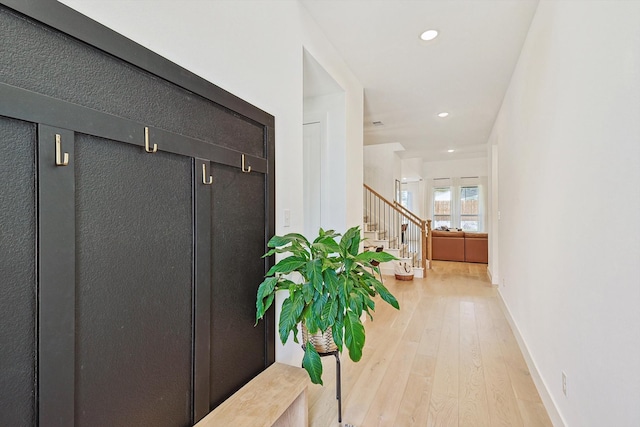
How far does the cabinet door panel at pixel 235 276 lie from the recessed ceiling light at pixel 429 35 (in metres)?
1.99

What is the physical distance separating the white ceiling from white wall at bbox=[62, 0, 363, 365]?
0.31 metres

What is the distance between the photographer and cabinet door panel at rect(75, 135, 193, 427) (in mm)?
946

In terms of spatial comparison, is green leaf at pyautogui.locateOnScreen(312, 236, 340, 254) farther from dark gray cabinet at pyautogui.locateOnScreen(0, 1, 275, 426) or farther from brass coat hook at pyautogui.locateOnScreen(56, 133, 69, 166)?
brass coat hook at pyautogui.locateOnScreen(56, 133, 69, 166)

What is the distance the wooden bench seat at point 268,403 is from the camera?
4.12 feet

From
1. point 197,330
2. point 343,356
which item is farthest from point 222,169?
point 343,356

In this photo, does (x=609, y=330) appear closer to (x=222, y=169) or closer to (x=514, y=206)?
(x=222, y=169)

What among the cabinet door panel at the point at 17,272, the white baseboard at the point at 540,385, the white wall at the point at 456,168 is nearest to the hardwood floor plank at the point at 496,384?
the white baseboard at the point at 540,385

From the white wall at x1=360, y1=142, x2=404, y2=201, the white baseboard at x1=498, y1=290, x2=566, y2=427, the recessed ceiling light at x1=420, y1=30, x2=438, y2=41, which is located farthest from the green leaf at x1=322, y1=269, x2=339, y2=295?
the white wall at x1=360, y1=142, x2=404, y2=201

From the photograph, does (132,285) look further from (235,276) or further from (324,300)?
(324,300)

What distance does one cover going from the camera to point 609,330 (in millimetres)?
1170

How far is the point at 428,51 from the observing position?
285 cm

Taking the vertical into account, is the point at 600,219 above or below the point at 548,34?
below

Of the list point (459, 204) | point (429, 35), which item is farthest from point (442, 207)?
point (429, 35)

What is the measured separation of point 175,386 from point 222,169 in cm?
96
